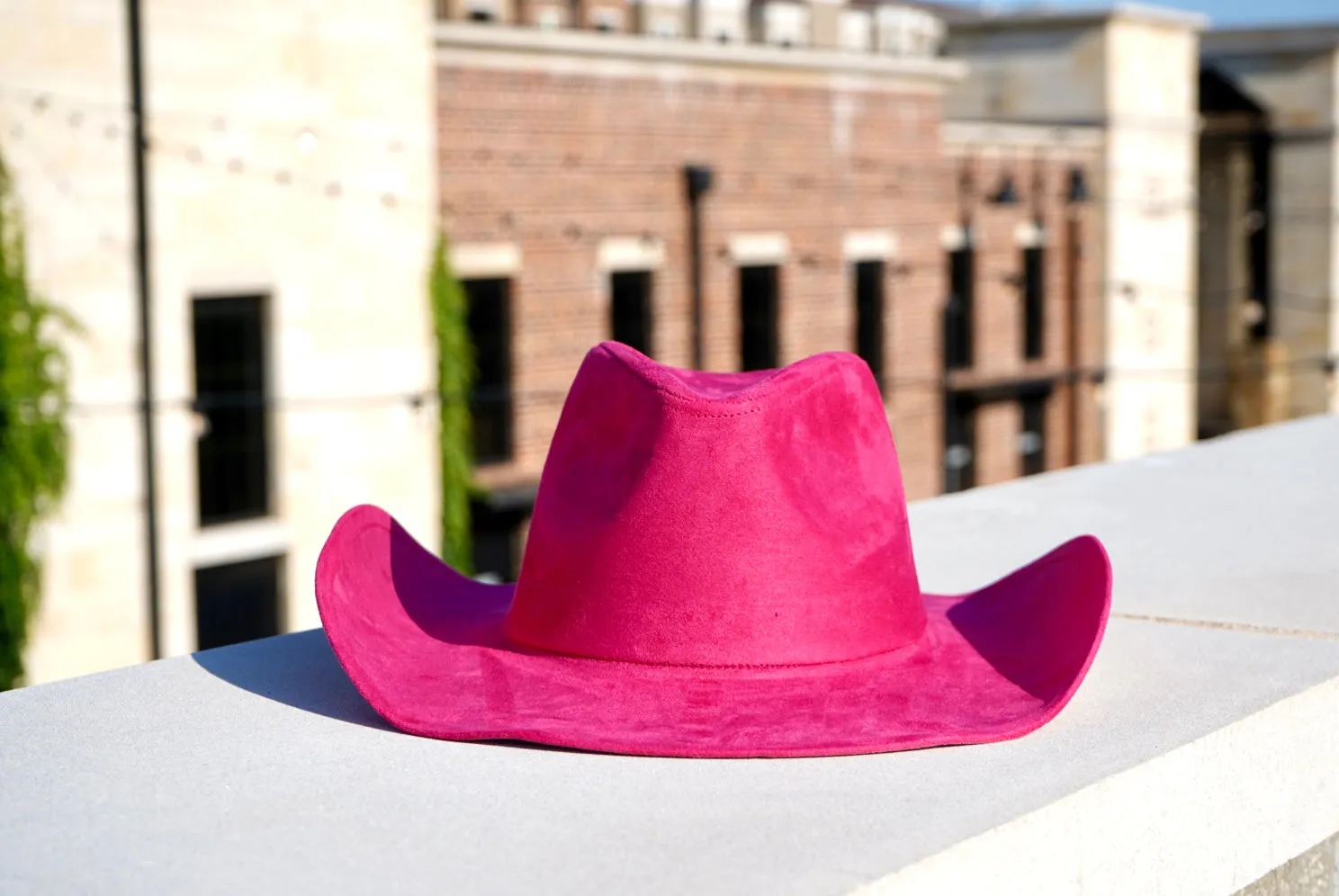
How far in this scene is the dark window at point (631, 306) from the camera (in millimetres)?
21047

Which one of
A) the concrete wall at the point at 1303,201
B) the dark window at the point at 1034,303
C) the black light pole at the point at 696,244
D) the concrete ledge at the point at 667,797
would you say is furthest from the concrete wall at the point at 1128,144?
the concrete ledge at the point at 667,797

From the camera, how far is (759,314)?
22.8 m

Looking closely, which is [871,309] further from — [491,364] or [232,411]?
[232,411]

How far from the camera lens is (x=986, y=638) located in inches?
134

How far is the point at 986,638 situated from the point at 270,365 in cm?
1375

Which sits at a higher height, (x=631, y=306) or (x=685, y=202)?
(x=685, y=202)

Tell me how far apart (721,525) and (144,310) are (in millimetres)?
12991

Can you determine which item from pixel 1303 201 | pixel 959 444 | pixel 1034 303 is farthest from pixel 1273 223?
pixel 959 444

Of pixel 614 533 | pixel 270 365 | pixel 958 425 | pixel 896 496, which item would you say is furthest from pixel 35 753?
pixel 958 425

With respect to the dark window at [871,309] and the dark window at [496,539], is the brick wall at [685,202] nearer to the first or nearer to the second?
the dark window at [871,309]

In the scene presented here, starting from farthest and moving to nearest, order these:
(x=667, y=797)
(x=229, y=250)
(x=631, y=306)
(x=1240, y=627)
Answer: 1. (x=631, y=306)
2. (x=229, y=250)
3. (x=1240, y=627)
4. (x=667, y=797)

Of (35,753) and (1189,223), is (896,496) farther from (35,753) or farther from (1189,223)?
(1189,223)

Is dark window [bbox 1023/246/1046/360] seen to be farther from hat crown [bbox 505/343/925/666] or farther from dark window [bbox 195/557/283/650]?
hat crown [bbox 505/343/925/666]

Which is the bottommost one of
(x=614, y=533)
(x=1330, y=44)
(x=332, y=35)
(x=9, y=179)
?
(x=614, y=533)
